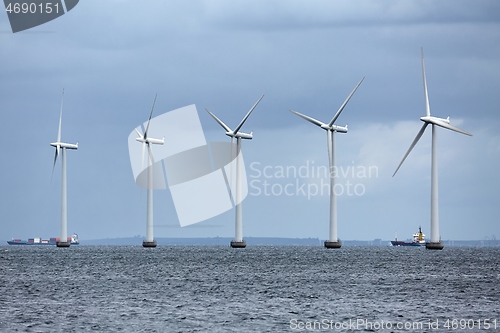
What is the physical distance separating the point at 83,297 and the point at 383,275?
45.9 metres

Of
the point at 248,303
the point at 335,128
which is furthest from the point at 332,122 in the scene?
the point at 248,303

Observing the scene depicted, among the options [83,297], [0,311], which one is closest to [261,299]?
[83,297]

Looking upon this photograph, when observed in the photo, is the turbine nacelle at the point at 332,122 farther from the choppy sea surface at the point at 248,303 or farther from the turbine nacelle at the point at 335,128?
the choppy sea surface at the point at 248,303

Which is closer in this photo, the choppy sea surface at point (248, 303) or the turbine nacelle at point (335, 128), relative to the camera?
the choppy sea surface at point (248, 303)

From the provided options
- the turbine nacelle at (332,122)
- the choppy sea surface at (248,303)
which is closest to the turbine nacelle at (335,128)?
the turbine nacelle at (332,122)

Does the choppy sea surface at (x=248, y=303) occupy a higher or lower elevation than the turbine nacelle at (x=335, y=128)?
lower

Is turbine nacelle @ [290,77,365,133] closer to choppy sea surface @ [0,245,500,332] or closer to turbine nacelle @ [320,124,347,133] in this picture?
turbine nacelle @ [320,124,347,133]

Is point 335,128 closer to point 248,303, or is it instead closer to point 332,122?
point 332,122

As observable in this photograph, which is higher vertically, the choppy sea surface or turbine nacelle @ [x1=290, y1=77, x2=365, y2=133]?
turbine nacelle @ [x1=290, y1=77, x2=365, y2=133]

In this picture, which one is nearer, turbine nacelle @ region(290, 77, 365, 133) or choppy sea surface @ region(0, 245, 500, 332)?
choppy sea surface @ region(0, 245, 500, 332)

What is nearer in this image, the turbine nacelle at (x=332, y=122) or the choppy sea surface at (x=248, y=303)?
the choppy sea surface at (x=248, y=303)

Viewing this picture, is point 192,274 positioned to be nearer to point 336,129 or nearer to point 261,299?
point 261,299

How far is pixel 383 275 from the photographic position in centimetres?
11081

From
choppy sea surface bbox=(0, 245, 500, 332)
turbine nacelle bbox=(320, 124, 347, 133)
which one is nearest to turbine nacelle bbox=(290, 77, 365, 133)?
turbine nacelle bbox=(320, 124, 347, 133)
